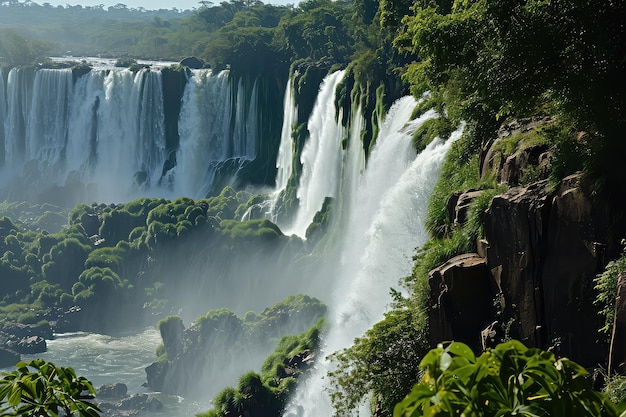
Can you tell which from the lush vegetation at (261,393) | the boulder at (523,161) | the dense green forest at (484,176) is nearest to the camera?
the dense green forest at (484,176)

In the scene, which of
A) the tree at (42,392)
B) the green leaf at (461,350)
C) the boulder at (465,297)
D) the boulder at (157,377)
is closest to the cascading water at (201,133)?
the boulder at (157,377)

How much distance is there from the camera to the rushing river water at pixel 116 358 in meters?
32.8

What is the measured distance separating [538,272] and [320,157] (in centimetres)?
3190

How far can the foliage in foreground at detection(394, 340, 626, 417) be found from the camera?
3.80 metres

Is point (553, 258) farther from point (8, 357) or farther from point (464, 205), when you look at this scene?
point (8, 357)

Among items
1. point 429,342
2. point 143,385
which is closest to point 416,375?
point 429,342

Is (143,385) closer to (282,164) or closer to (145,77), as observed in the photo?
(282,164)

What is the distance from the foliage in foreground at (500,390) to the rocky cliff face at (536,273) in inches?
278

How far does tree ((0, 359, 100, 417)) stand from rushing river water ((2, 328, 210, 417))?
26933 millimetres

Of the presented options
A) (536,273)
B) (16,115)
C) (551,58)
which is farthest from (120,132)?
(536,273)

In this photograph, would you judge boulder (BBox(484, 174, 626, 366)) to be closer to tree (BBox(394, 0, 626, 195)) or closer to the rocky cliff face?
the rocky cliff face

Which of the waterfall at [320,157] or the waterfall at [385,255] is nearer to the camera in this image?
the waterfall at [385,255]

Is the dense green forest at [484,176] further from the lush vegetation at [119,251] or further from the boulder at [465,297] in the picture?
the lush vegetation at [119,251]

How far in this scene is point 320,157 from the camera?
43.2m
